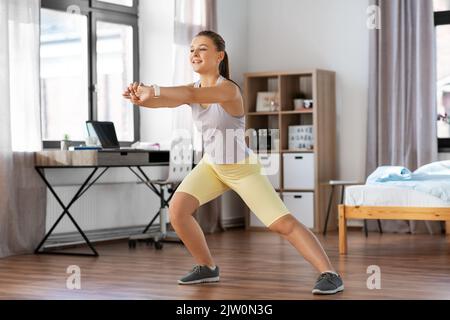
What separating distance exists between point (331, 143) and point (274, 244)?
1.63 m

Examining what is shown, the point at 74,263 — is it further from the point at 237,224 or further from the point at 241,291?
the point at 237,224

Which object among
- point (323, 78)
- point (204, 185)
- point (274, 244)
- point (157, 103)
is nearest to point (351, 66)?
point (323, 78)

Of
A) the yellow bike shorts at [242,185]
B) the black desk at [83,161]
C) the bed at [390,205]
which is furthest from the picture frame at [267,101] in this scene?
the yellow bike shorts at [242,185]

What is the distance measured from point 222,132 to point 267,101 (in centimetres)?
403

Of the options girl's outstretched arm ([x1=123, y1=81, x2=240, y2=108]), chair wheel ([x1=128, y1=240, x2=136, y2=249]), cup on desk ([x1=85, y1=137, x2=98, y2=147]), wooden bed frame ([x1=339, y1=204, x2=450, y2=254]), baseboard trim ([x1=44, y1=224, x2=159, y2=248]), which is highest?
girl's outstretched arm ([x1=123, y1=81, x2=240, y2=108])

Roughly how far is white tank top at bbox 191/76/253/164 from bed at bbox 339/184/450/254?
6.36ft

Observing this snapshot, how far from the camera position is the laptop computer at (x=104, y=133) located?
21.0 feet

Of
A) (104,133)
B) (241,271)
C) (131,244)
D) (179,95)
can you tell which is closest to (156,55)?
(104,133)

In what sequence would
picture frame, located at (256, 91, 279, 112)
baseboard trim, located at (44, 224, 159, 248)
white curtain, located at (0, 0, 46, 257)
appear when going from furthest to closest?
picture frame, located at (256, 91, 279, 112), baseboard trim, located at (44, 224, 159, 248), white curtain, located at (0, 0, 46, 257)

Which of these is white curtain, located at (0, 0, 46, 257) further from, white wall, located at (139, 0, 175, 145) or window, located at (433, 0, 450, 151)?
window, located at (433, 0, 450, 151)

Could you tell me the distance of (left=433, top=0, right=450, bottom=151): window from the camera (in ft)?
25.0

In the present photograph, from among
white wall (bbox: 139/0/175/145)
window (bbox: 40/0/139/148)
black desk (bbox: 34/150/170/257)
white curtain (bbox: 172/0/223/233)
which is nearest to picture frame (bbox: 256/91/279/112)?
white curtain (bbox: 172/0/223/233)

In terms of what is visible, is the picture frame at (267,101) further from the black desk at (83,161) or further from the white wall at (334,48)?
the black desk at (83,161)

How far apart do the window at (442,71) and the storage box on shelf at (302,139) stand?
0.96 meters
